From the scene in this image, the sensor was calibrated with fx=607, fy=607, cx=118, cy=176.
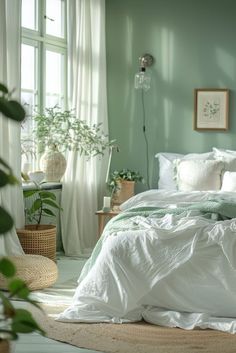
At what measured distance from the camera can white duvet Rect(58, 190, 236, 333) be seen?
366 cm

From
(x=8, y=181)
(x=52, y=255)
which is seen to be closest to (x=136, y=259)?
(x=52, y=255)

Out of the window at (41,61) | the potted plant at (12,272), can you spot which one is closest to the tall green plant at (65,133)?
the window at (41,61)

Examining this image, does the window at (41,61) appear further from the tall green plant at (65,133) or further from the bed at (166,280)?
the bed at (166,280)

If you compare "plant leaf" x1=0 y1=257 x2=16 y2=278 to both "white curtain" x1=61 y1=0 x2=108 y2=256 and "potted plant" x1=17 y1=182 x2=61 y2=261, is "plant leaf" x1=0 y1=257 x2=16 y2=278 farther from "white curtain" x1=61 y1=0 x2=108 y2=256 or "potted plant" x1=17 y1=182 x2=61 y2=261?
"white curtain" x1=61 y1=0 x2=108 y2=256

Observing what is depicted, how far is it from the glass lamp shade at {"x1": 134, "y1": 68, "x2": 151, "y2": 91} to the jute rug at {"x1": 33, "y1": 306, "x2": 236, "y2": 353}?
3.30 metres

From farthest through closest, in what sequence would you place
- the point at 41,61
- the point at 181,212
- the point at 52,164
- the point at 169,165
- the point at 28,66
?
1. the point at 169,165
2. the point at 41,61
3. the point at 28,66
4. the point at 52,164
5. the point at 181,212

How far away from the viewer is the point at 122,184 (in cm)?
624

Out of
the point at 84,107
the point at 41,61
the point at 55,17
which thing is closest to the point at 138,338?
the point at 84,107

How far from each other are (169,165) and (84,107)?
1072mm

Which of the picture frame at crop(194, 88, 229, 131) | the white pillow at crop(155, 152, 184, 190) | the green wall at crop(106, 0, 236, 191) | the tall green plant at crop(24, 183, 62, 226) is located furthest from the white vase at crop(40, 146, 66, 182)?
the picture frame at crop(194, 88, 229, 131)

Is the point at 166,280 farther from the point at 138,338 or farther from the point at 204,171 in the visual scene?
the point at 204,171

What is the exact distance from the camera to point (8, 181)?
1.20 metres

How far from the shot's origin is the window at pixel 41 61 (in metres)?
5.94

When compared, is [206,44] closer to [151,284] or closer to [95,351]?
[151,284]
